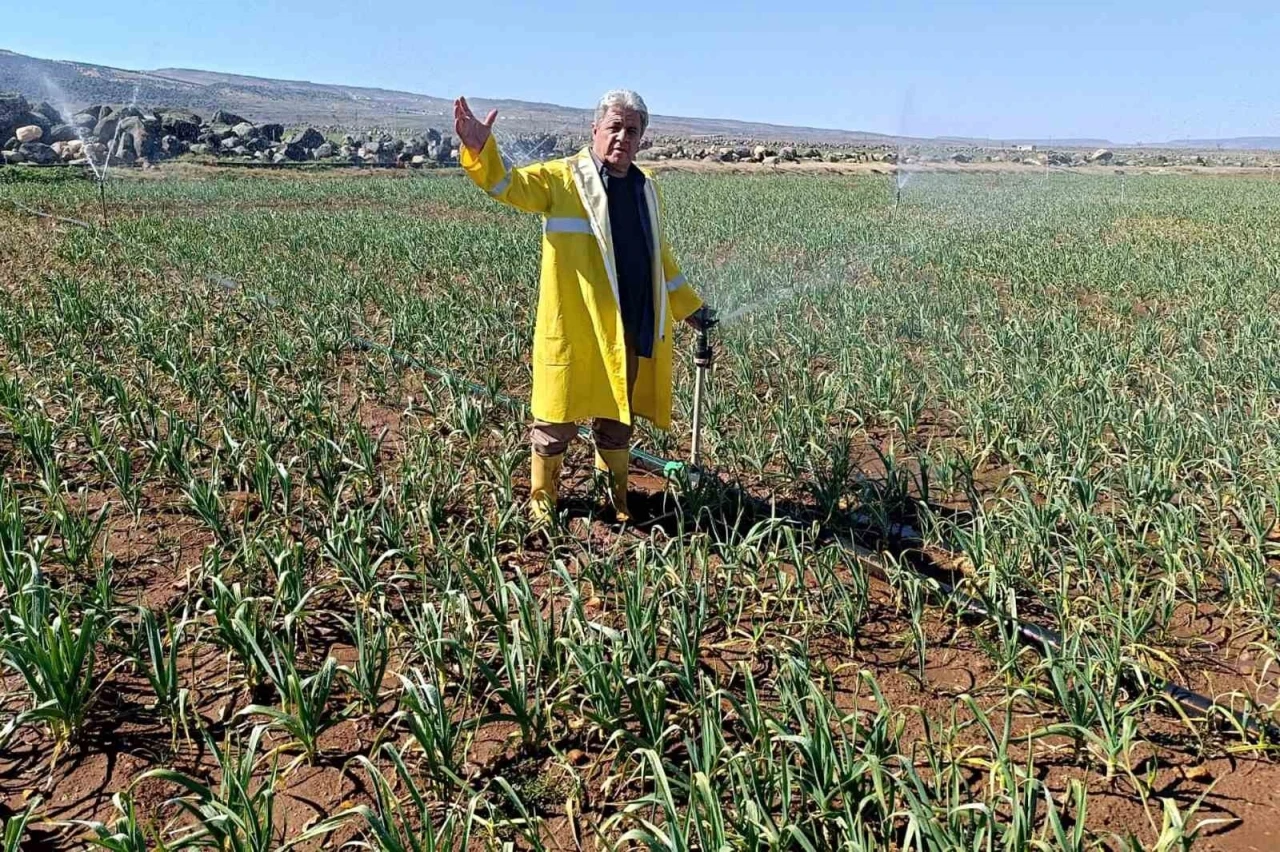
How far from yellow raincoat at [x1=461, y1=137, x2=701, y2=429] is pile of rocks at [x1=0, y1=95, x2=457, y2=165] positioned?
3248 centimetres

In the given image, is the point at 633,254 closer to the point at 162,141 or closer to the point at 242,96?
the point at 162,141

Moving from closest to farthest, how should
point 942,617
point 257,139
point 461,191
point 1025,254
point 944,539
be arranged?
point 942,617 → point 944,539 → point 1025,254 → point 461,191 → point 257,139

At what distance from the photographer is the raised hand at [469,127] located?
2807 millimetres

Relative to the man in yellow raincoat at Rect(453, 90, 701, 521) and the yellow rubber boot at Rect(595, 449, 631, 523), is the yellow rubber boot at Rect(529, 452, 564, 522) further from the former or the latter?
the yellow rubber boot at Rect(595, 449, 631, 523)

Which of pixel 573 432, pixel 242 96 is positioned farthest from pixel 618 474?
pixel 242 96

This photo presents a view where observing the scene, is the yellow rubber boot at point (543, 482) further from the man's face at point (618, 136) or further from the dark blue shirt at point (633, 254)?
the man's face at point (618, 136)

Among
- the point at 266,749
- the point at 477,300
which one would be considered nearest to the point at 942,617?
the point at 266,749

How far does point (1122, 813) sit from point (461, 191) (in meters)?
23.0

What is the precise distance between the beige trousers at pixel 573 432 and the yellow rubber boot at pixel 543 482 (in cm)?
3

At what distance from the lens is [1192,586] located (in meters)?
2.81

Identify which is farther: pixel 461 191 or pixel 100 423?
pixel 461 191

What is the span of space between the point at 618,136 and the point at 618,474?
132 cm

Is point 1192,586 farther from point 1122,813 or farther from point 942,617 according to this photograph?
point 1122,813

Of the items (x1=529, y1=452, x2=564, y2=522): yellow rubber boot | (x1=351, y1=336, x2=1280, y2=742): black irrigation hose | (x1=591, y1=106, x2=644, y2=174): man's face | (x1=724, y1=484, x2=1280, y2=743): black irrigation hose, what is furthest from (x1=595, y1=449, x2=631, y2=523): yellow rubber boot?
(x1=591, y1=106, x2=644, y2=174): man's face
